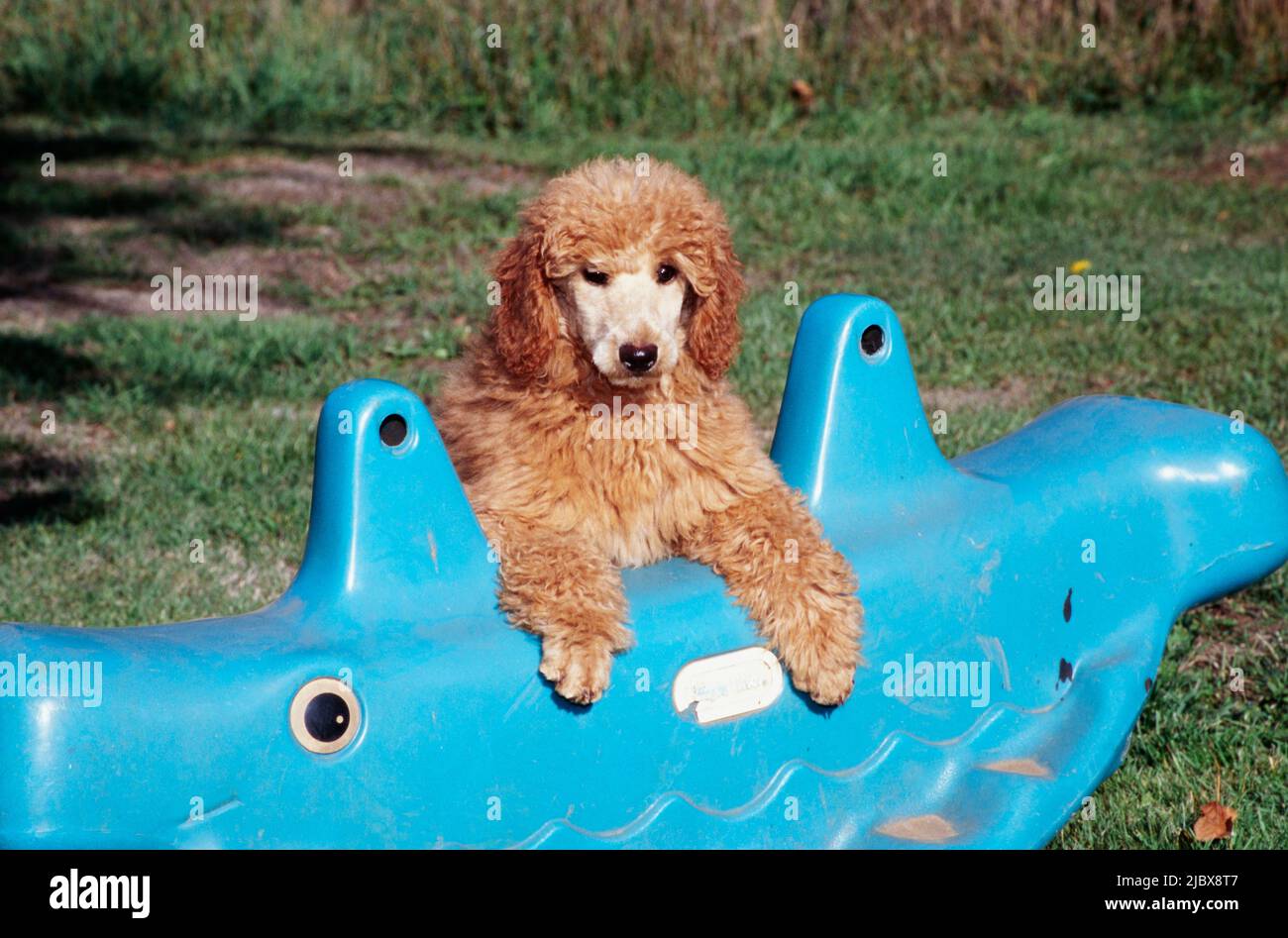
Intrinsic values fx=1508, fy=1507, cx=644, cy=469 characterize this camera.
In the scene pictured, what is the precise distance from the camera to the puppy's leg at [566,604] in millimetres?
3061

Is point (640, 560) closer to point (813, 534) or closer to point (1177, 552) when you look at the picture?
point (813, 534)

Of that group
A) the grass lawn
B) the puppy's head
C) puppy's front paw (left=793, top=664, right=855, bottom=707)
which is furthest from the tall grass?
puppy's front paw (left=793, top=664, right=855, bottom=707)

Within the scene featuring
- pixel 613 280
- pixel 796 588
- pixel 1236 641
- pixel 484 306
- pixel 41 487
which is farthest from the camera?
pixel 484 306

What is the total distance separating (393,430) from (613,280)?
2.36ft

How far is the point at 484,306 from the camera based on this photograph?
7586mm

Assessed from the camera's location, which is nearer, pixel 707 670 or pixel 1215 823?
pixel 707 670

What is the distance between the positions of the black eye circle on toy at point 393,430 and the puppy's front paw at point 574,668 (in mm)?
508

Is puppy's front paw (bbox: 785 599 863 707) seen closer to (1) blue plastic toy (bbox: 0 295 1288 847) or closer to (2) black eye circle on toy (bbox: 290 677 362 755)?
(1) blue plastic toy (bbox: 0 295 1288 847)

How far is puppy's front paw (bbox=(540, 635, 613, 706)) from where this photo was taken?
10.0ft

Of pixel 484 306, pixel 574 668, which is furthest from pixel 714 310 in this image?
pixel 484 306

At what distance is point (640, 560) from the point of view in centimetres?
367

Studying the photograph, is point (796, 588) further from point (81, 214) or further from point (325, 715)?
point (81, 214)

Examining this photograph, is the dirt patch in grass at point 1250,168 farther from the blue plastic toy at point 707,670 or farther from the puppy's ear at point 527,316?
the puppy's ear at point 527,316

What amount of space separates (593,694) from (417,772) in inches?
15.6
